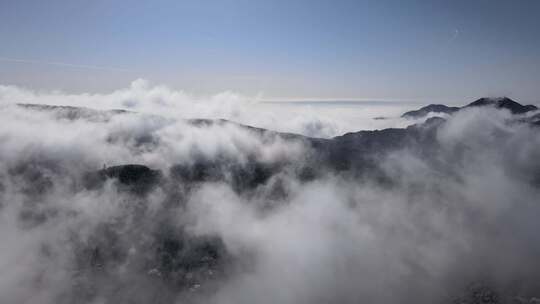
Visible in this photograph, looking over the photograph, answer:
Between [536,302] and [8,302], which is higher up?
[536,302]

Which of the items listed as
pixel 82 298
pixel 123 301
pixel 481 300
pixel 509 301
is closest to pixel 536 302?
pixel 509 301

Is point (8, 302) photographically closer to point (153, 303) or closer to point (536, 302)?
point (153, 303)

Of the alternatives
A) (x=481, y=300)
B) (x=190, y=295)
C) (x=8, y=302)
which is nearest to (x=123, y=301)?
(x=190, y=295)

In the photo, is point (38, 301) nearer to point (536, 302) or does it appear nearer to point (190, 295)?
point (190, 295)

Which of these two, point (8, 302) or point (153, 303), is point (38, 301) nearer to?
point (8, 302)

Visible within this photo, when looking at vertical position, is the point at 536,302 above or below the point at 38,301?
above

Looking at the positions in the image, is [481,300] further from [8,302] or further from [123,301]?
[8,302]

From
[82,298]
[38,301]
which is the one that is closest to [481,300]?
[82,298]
